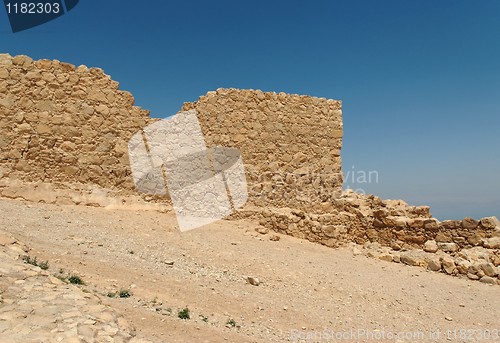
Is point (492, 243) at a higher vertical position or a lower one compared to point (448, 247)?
higher

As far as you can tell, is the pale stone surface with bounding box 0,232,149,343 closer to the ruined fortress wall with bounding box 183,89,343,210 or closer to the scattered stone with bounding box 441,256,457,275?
the ruined fortress wall with bounding box 183,89,343,210

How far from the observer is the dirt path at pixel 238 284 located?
4.96 meters

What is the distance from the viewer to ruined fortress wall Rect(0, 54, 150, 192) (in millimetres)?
8680

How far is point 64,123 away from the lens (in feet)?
29.7

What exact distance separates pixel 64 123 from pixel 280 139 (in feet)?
17.9

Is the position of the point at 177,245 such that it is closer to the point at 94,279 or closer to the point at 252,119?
the point at 94,279

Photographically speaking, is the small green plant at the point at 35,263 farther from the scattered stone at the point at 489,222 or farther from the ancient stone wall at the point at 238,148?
the scattered stone at the point at 489,222

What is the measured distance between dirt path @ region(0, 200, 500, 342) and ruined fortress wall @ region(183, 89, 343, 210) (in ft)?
5.70

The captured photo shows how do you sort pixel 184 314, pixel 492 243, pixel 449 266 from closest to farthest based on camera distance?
pixel 184 314
pixel 449 266
pixel 492 243

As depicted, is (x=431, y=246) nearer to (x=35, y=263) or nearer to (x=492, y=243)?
(x=492, y=243)

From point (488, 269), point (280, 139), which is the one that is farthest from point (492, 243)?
point (280, 139)

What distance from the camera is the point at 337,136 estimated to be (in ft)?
36.2

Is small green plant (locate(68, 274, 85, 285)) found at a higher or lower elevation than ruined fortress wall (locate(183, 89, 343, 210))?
lower

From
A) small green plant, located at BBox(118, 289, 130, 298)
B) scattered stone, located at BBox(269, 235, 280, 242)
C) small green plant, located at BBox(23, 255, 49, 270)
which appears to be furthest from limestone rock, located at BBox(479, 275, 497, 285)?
small green plant, located at BBox(23, 255, 49, 270)
